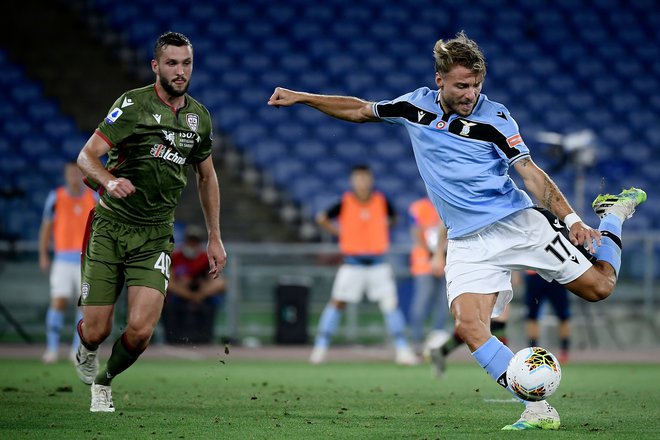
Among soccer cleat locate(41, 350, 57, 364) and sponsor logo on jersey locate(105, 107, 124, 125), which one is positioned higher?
sponsor logo on jersey locate(105, 107, 124, 125)

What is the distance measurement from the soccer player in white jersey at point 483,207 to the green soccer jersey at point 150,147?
803 millimetres

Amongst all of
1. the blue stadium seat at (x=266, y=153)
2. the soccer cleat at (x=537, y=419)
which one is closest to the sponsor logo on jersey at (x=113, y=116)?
the soccer cleat at (x=537, y=419)

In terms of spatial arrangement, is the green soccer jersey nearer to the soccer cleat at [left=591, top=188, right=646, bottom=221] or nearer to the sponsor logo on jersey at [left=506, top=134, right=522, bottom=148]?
the sponsor logo on jersey at [left=506, top=134, right=522, bottom=148]

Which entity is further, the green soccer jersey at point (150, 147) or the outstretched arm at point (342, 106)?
the green soccer jersey at point (150, 147)

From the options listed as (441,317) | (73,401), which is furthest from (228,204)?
(73,401)

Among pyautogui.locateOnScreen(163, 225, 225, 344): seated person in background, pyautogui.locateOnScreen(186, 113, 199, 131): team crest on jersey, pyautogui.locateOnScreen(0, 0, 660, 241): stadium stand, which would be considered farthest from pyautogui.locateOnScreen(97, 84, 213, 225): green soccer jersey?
pyautogui.locateOnScreen(0, 0, 660, 241): stadium stand

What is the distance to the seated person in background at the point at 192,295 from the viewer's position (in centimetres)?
1697

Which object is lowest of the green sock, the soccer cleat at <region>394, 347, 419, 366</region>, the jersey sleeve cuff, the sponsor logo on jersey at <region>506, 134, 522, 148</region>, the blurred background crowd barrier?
the soccer cleat at <region>394, 347, 419, 366</region>

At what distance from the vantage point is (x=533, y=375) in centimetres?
627

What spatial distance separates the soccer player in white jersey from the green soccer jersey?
2.63 feet

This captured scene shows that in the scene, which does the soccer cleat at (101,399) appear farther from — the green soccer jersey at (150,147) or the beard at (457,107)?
the beard at (457,107)

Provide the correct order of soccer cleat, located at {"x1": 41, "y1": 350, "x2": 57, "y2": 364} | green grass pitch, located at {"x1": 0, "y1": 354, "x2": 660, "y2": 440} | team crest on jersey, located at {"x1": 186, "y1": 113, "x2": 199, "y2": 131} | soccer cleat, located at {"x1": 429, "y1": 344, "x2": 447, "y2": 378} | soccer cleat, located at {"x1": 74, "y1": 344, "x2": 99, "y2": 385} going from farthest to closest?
soccer cleat, located at {"x1": 41, "y1": 350, "x2": 57, "y2": 364}
soccer cleat, located at {"x1": 429, "y1": 344, "x2": 447, "y2": 378}
soccer cleat, located at {"x1": 74, "y1": 344, "x2": 99, "y2": 385}
team crest on jersey, located at {"x1": 186, "y1": 113, "x2": 199, "y2": 131}
green grass pitch, located at {"x1": 0, "y1": 354, "x2": 660, "y2": 440}

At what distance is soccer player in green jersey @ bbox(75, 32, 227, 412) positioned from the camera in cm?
741

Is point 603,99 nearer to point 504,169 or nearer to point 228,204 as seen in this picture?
point 228,204
